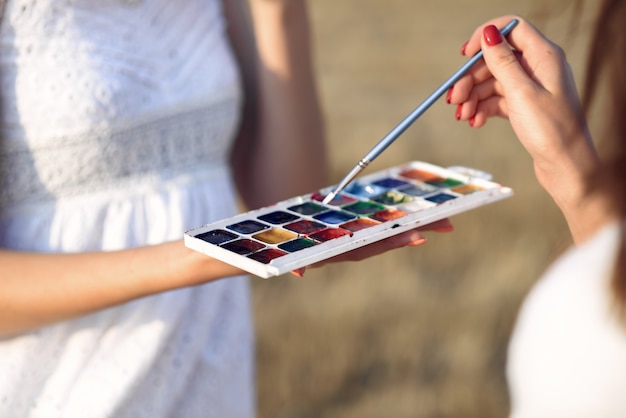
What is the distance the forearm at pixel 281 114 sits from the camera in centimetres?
103

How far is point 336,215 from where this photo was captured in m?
0.77

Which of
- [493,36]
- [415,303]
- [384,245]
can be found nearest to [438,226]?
[384,245]

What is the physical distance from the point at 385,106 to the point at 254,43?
6.34 feet

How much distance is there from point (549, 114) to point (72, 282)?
1.64 ft

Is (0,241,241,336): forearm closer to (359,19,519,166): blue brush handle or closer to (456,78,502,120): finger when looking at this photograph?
(359,19,519,166): blue brush handle

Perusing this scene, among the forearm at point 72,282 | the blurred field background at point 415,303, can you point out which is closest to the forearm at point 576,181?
the forearm at point 72,282

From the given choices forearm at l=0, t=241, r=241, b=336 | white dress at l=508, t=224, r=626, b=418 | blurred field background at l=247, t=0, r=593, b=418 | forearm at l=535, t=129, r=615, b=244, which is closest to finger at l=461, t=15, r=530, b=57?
forearm at l=535, t=129, r=615, b=244

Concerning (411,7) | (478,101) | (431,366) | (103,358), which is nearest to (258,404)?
(431,366)

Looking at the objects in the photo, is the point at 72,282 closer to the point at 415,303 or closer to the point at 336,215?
the point at 336,215

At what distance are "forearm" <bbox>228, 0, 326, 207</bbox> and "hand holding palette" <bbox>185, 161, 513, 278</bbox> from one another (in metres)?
0.22

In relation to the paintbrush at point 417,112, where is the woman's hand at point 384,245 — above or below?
below

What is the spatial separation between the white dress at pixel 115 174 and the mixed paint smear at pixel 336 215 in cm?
21

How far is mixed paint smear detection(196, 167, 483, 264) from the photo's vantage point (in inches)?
27.6

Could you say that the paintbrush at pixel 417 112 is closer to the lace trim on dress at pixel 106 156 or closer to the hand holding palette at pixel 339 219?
the hand holding palette at pixel 339 219
